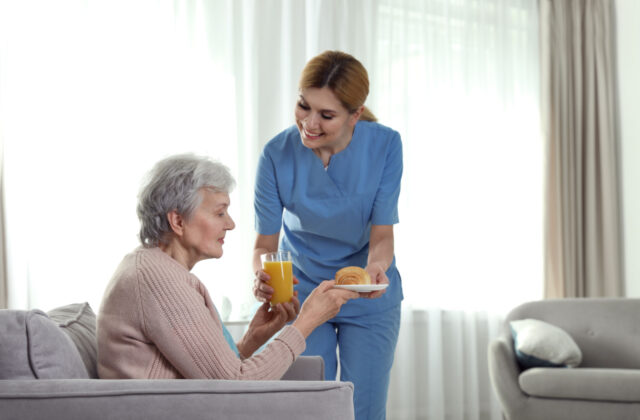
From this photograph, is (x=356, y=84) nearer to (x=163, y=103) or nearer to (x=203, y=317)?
(x=203, y=317)

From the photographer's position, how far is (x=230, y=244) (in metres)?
3.86

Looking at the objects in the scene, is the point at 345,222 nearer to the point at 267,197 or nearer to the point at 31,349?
the point at 267,197

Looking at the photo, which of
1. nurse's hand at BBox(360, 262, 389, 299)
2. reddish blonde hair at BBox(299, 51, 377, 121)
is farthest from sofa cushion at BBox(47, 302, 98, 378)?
reddish blonde hair at BBox(299, 51, 377, 121)

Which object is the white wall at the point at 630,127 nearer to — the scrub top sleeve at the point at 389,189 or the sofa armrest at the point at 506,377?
the sofa armrest at the point at 506,377

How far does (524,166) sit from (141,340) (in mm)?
3772

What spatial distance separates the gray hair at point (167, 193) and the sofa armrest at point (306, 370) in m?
0.61

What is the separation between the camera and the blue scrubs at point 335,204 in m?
2.39

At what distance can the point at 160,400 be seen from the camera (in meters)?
1.37

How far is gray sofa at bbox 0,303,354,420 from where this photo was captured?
136 cm

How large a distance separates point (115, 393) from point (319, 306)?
592 mm

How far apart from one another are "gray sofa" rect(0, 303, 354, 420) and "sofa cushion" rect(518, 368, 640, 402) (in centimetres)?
207

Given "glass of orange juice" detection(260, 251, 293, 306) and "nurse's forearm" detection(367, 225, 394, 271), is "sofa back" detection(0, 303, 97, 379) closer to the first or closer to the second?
"glass of orange juice" detection(260, 251, 293, 306)

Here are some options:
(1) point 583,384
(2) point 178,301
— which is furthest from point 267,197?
(1) point 583,384

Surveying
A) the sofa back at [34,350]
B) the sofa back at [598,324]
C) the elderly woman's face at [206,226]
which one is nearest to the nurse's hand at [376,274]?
the elderly woman's face at [206,226]
